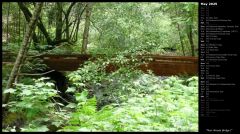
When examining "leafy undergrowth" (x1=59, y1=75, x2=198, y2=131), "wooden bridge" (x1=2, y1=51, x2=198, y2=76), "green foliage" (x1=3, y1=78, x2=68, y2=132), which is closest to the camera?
"leafy undergrowth" (x1=59, y1=75, x2=198, y2=131)

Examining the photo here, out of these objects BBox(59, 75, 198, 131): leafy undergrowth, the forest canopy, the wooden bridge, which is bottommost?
BBox(59, 75, 198, 131): leafy undergrowth

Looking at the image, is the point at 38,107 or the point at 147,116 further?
the point at 38,107

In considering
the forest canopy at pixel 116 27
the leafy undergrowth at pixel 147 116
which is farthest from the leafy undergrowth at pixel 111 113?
the forest canopy at pixel 116 27

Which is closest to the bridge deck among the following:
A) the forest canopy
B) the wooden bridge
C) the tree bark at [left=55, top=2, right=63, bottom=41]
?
the wooden bridge

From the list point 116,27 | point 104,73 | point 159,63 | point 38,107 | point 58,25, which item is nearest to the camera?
point 38,107

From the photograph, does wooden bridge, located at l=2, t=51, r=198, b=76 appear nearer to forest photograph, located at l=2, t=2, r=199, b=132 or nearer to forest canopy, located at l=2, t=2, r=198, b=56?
forest photograph, located at l=2, t=2, r=199, b=132

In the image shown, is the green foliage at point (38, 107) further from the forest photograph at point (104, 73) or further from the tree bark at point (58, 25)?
the tree bark at point (58, 25)

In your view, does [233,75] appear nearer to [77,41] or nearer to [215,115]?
[215,115]

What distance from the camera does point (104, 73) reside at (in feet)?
32.9

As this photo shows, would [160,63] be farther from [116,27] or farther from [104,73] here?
[104,73]

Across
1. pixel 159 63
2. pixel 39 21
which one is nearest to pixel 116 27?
pixel 159 63

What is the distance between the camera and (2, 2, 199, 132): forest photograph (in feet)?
18.6

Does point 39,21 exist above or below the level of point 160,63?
above

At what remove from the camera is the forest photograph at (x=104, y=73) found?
18.6 ft
